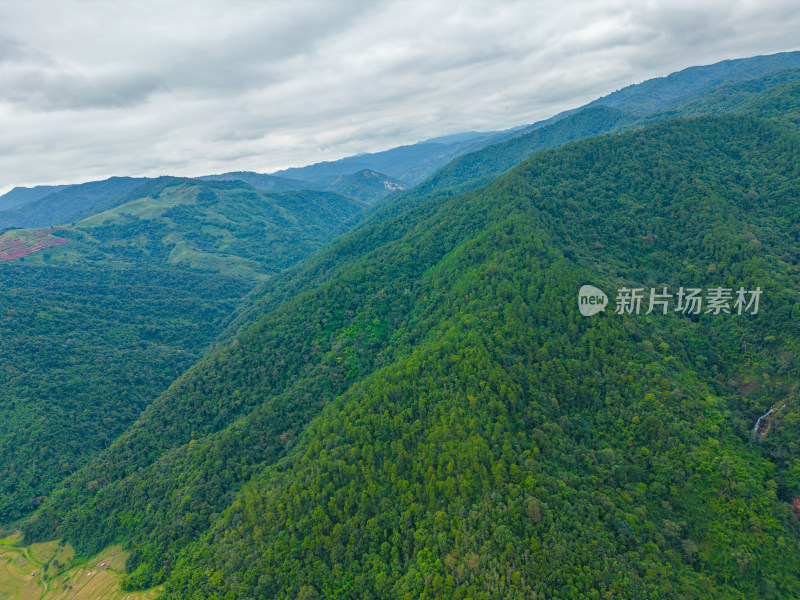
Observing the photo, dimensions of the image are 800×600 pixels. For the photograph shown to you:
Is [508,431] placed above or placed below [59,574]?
above

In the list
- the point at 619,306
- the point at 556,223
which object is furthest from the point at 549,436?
the point at 556,223

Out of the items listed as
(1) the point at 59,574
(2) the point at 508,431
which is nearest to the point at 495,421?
(2) the point at 508,431

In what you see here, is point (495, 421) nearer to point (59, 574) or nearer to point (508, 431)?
point (508, 431)

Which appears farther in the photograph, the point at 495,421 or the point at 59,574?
the point at 59,574

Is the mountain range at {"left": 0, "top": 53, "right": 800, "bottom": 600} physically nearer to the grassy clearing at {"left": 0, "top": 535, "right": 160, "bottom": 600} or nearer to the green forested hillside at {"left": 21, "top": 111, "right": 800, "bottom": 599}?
the green forested hillside at {"left": 21, "top": 111, "right": 800, "bottom": 599}

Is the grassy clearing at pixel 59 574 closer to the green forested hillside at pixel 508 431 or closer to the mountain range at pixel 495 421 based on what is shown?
the mountain range at pixel 495 421

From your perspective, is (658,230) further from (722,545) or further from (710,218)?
(722,545)

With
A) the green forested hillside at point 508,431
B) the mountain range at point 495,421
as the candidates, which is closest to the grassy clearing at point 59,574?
the mountain range at point 495,421

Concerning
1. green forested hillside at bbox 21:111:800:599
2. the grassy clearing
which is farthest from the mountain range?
the grassy clearing
